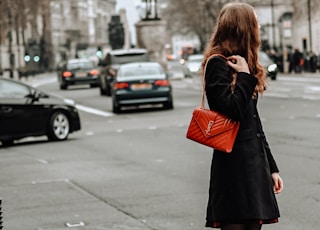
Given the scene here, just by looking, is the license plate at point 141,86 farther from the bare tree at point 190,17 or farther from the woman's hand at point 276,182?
the bare tree at point 190,17

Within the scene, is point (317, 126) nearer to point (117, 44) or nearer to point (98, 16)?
point (117, 44)

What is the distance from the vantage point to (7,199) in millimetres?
11125

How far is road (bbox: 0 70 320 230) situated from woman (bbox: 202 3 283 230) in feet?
11.7

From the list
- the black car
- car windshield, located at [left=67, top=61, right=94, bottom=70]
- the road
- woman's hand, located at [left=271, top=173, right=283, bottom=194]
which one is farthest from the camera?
car windshield, located at [left=67, top=61, right=94, bottom=70]

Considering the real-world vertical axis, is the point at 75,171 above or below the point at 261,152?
below

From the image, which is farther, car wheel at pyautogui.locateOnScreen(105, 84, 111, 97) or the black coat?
car wheel at pyautogui.locateOnScreen(105, 84, 111, 97)

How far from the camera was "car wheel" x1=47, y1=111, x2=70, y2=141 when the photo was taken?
19.8 metres

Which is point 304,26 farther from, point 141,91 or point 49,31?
point 141,91

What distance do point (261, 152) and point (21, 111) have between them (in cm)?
1426

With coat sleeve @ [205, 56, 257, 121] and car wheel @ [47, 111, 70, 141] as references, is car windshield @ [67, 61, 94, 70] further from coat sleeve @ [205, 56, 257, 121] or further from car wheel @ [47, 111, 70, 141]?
coat sleeve @ [205, 56, 257, 121]

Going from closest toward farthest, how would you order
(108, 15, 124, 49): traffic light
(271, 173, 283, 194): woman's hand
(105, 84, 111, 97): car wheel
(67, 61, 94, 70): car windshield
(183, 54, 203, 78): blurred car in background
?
1. (271, 173, 283, 194): woman's hand
2. (105, 84, 111, 97): car wheel
3. (67, 61, 94, 70): car windshield
4. (183, 54, 203, 78): blurred car in background
5. (108, 15, 124, 49): traffic light

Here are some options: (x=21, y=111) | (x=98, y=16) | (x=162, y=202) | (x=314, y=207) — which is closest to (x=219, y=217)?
(x=314, y=207)

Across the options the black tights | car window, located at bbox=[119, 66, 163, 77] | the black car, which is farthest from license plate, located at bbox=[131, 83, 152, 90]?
the black tights

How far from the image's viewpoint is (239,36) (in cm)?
506
